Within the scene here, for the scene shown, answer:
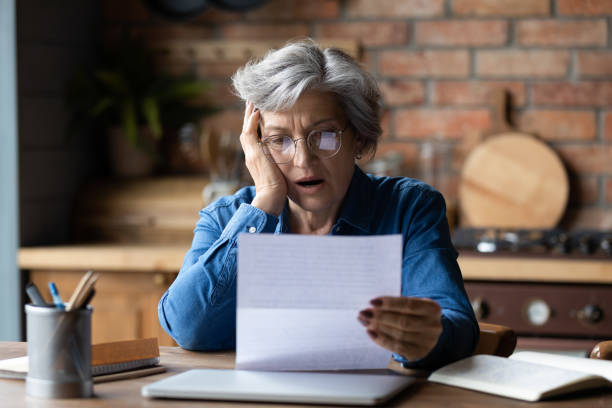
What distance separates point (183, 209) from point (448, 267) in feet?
5.06

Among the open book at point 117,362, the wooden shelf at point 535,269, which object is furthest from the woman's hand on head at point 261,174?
the wooden shelf at point 535,269

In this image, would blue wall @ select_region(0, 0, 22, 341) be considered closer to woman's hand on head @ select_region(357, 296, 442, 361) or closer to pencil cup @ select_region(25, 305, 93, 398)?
pencil cup @ select_region(25, 305, 93, 398)

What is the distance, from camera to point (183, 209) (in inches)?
111

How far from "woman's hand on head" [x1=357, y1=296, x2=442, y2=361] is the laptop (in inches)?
1.9

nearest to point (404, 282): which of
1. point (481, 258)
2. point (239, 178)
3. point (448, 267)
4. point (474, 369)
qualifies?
point (448, 267)

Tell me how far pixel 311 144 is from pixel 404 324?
22.0 inches

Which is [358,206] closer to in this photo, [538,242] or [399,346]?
[399,346]

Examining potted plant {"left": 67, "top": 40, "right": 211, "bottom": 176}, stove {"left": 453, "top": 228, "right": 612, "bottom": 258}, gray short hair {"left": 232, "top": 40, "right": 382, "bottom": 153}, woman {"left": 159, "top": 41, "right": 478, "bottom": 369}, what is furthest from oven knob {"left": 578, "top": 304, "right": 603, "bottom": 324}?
potted plant {"left": 67, "top": 40, "right": 211, "bottom": 176}

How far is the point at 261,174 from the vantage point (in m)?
1.60

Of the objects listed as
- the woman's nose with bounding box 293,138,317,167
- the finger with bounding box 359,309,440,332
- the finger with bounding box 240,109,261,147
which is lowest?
the finger with bounding box 359,309,440,332

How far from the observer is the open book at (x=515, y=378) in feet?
3.40

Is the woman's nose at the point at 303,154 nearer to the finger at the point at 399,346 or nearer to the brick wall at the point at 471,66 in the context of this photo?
the finger at the point at 399,346

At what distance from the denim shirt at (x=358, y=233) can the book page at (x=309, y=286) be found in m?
0.21

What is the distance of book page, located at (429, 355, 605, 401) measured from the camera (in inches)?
40.7
